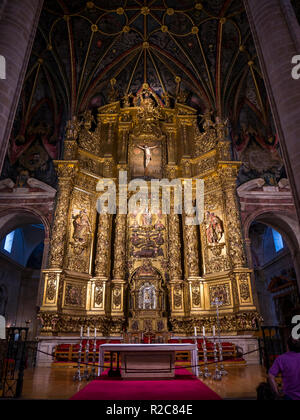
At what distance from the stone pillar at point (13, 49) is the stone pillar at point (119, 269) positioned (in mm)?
8768

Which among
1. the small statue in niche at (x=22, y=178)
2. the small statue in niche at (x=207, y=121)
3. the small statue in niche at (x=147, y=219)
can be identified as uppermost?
Result: the small statue in niche at (x=207, y=121)

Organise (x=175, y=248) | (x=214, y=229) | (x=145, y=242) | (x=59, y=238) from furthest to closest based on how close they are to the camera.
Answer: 1. (x=145, y=242)
2. (x=175, y=248)
3. (x=214, y=229)
4. (x=59, y=238)

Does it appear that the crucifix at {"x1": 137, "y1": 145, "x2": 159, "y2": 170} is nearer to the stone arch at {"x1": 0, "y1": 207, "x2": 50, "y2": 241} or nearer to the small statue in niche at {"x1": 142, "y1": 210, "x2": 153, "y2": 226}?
the small statue in niche at {"x1": 142, "y1": 210, "x2": 153, "y2": 226}

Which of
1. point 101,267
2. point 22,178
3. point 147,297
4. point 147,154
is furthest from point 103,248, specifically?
point 147,154

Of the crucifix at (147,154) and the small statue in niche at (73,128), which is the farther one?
the crucifix at (147,154)

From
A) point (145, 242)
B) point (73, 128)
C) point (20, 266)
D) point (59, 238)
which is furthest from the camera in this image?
point (20, 266)

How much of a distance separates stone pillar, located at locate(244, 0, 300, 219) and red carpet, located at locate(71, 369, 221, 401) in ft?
12.3

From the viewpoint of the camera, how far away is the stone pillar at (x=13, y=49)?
6.33m

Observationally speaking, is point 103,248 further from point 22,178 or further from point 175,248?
point 22,178

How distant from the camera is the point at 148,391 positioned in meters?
5.34

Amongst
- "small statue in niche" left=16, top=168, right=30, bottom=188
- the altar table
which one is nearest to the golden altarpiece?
"small statue in niche" left=16, top=168, right=30, bottom=188

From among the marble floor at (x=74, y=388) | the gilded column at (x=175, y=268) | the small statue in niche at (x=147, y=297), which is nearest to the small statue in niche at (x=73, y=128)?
the gilded column at (x=175, y=268)

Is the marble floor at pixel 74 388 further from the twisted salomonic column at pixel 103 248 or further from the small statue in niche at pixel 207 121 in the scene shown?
the small statue in niche at pixel 207 121

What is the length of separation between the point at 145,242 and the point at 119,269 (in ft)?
6.18
